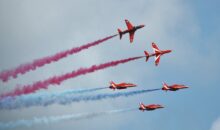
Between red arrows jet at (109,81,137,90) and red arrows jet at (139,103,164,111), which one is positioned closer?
red arrows jet at (109,81,137,90)

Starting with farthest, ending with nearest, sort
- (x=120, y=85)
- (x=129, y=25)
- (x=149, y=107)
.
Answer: (x=149, y=107) → (x=120, y=85) → (x=129, y=25)

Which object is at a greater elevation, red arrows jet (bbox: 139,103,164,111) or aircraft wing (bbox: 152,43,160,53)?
aircraft wing (bbox: 152,43,160,53)

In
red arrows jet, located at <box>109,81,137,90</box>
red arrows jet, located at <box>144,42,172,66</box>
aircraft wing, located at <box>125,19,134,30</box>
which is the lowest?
red arrows jet, located at <box>109,81,137,90</box>

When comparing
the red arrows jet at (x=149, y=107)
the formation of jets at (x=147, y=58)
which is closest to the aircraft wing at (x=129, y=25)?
the formation of jets at (x=147, y=58)

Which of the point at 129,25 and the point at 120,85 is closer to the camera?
the point at 129,25

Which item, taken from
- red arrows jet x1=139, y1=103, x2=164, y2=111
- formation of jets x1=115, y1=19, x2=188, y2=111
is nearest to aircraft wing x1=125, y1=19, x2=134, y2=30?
formation of jets x1=115, y1=19, x2=188, y2=111

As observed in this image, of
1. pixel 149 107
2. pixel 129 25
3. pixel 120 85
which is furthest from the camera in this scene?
pixel 149 107

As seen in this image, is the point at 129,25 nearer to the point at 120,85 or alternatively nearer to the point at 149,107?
the point at 120,85

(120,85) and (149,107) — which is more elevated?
(120,85)

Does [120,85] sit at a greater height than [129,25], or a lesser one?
lesser

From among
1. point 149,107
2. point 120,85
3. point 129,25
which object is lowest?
point 149,107

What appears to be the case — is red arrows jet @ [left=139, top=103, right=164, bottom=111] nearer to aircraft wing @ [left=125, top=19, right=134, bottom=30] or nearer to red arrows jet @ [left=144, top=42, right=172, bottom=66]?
red arrows jet @ [left=144, top=42, right=172, bottom=66]

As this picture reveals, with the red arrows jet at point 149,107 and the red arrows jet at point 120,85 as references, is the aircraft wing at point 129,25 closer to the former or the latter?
the red arrows jet at point 120,85

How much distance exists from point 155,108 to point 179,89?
413 inches
